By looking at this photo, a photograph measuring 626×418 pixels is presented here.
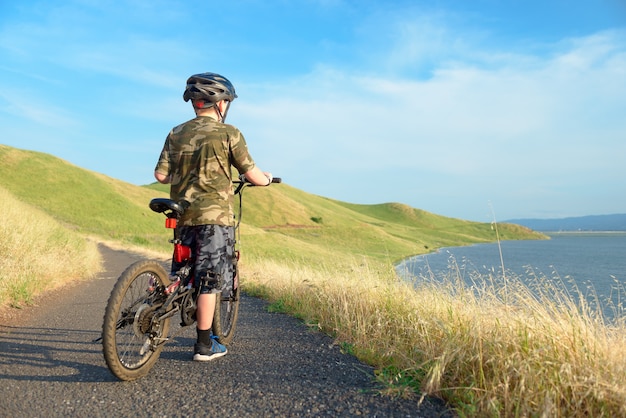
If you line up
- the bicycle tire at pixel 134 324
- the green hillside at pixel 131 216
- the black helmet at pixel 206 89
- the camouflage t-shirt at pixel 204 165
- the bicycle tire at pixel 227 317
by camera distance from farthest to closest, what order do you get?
the green hillside at pixel 131 216 → the bicycle tire at pixel 227 317 → the black helmet at pixel 206 89 → the camouflage t-shirt at pixel 204 165 → the bicycle tire at pixel 134 324

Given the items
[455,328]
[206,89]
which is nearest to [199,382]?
[455,328]

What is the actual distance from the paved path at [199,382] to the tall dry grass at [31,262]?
→ 1.91m

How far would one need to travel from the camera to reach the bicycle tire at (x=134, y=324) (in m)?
3.46

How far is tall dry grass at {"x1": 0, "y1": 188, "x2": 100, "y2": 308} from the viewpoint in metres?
7.29

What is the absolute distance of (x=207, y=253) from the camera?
4.06 meters

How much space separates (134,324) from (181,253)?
2.45 ft

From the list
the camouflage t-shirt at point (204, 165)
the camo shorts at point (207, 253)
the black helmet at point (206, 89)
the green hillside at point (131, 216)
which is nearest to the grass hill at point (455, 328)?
the camo shorts at point (207, 253)

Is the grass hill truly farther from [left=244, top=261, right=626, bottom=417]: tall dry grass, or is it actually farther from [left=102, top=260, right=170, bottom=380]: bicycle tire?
[left=102, top=260, right=170, bottom=380]: bicycle tire

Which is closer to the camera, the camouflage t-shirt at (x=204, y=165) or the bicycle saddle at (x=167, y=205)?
the bicycle saddle at (x=167, y=205)

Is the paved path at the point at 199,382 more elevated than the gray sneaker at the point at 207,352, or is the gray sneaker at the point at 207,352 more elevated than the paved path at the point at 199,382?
the gray sneaker at the point at 207,352

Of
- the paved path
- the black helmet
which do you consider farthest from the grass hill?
the black helmet

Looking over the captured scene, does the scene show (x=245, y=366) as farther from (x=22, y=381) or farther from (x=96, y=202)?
(x=96, y=202)

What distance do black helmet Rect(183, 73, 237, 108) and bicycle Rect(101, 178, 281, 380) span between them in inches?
42.5

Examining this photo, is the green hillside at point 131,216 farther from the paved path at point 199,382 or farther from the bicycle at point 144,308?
the bicycle at point 144,308
